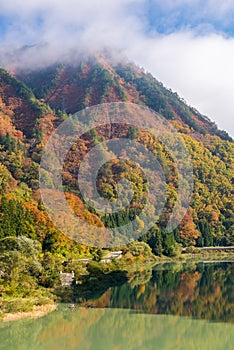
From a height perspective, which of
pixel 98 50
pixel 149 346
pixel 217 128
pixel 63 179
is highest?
pixel 98 50

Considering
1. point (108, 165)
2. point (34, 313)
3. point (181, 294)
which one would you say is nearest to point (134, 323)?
point (34, 313)

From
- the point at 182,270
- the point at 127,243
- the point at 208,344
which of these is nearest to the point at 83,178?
the point at 127,243

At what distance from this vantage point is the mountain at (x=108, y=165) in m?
45.2

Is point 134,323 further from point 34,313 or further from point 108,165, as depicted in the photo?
point 108,165

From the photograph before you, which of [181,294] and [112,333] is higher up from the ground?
[181,294]

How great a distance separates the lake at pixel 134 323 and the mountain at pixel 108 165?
1094cm

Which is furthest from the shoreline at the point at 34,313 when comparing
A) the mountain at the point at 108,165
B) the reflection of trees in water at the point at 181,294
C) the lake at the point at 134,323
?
the mountain at the point at 108,165

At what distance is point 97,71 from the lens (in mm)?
123500

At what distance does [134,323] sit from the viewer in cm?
2145

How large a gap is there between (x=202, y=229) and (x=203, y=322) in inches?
2011

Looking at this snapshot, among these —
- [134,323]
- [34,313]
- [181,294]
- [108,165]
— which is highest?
[108,165]

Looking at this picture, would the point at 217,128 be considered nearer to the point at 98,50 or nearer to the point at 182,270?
the point at 98,50

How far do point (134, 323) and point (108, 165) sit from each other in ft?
174

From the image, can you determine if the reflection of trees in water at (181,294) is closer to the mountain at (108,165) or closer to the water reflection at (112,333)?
the water reflection at (112,333)
